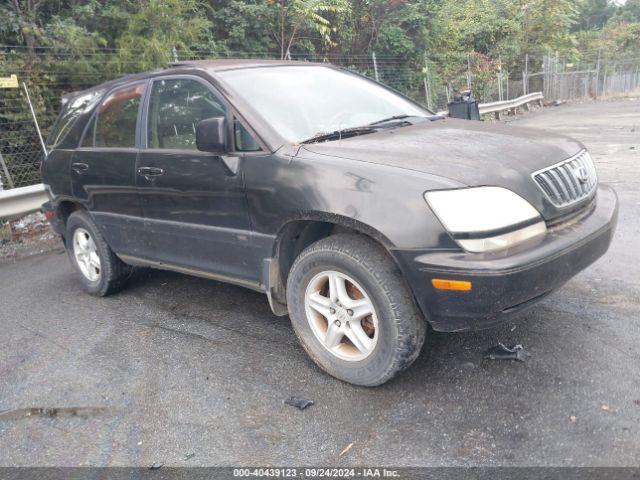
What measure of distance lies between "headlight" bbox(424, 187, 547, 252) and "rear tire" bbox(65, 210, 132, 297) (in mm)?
3104

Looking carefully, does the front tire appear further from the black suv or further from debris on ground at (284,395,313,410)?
debris on ground at (284,395,313,410)

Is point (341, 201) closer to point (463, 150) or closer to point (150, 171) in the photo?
point (463, 150)

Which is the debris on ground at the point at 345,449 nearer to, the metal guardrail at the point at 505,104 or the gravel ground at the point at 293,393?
the gravel ground at the point at 293,393

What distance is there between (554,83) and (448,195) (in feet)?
87.6

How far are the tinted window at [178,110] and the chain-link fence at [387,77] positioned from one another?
4.89 m

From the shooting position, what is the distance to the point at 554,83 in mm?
26094

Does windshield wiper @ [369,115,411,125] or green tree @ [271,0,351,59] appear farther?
green tree @ [271,0,351,59]

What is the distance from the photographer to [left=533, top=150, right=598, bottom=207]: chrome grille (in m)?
2.87

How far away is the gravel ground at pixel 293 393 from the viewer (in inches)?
98.9

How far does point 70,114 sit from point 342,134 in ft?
9.36

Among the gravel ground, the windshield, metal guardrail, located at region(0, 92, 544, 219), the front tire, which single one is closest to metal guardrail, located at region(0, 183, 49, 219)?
metal guardrail, located at region(0, 92, 544, 219)

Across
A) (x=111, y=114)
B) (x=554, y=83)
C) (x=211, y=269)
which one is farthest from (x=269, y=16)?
(x=554, y=83)

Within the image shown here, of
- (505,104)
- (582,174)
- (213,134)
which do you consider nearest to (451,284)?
(582,174)

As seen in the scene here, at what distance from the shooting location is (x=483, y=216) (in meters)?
2.59
